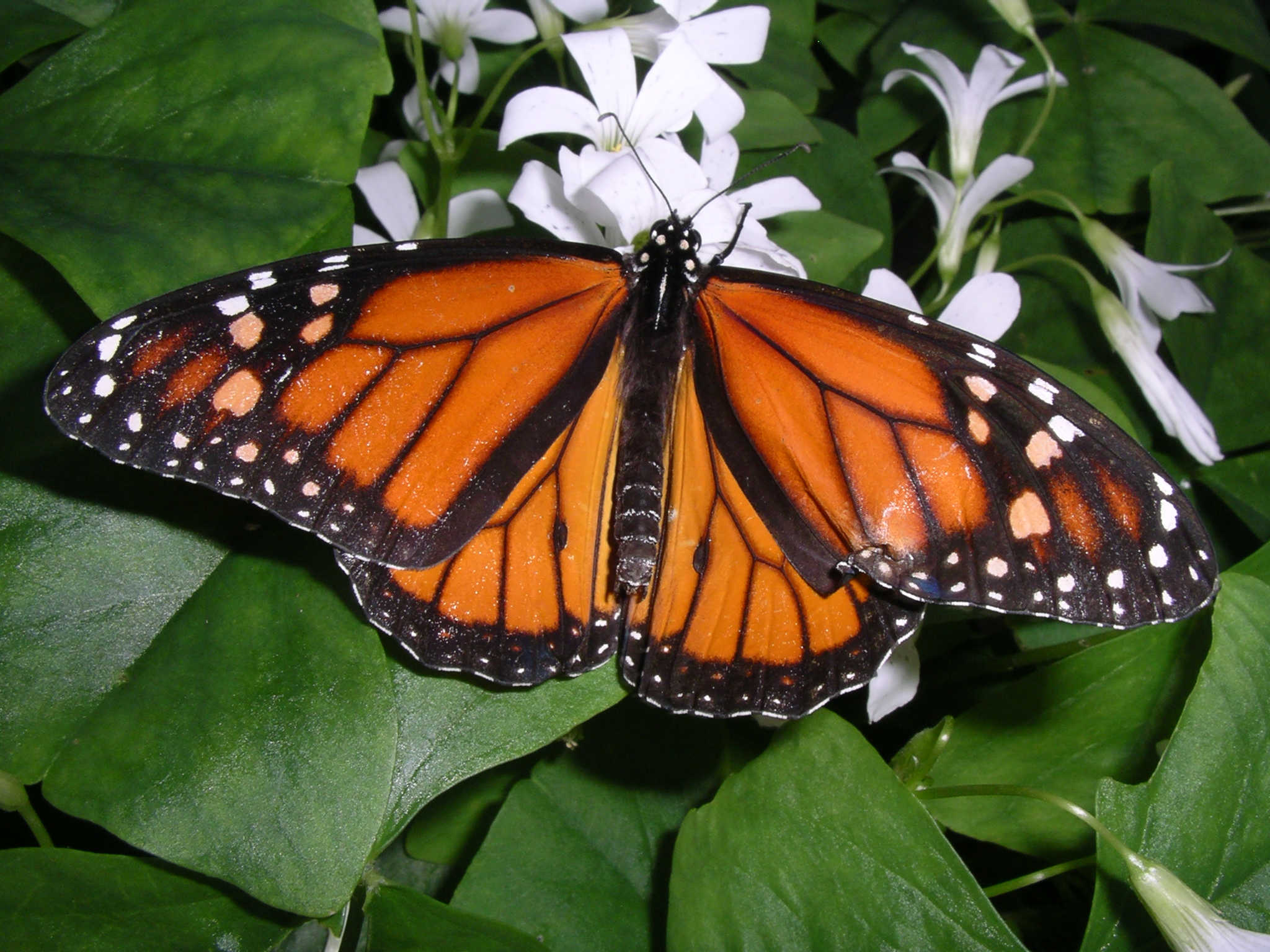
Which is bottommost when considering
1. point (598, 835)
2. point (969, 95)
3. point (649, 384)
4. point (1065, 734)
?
point (598, 835)

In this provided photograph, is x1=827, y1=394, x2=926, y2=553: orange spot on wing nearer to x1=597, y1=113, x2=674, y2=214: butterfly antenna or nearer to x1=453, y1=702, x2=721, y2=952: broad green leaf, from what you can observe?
x1=597, y1=113, x2=674, y2=214: butterfly antenna

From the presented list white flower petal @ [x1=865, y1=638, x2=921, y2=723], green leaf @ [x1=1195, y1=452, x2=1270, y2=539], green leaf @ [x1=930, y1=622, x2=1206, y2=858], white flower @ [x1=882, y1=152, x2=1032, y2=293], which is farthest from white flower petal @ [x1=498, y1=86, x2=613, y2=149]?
green leaf @ [x1=1195, y1=452, x2=1270, y2=539]

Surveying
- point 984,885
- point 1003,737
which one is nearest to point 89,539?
point 1003,737

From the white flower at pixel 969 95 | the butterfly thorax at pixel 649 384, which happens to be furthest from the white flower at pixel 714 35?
the white flower at pixel 969 95

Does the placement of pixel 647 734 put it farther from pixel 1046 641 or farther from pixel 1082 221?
pixel 1082 221

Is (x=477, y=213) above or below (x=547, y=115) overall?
below

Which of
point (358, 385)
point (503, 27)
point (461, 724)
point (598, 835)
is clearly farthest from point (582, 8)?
point (598, 835)

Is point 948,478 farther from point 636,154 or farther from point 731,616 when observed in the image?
point 636,154
